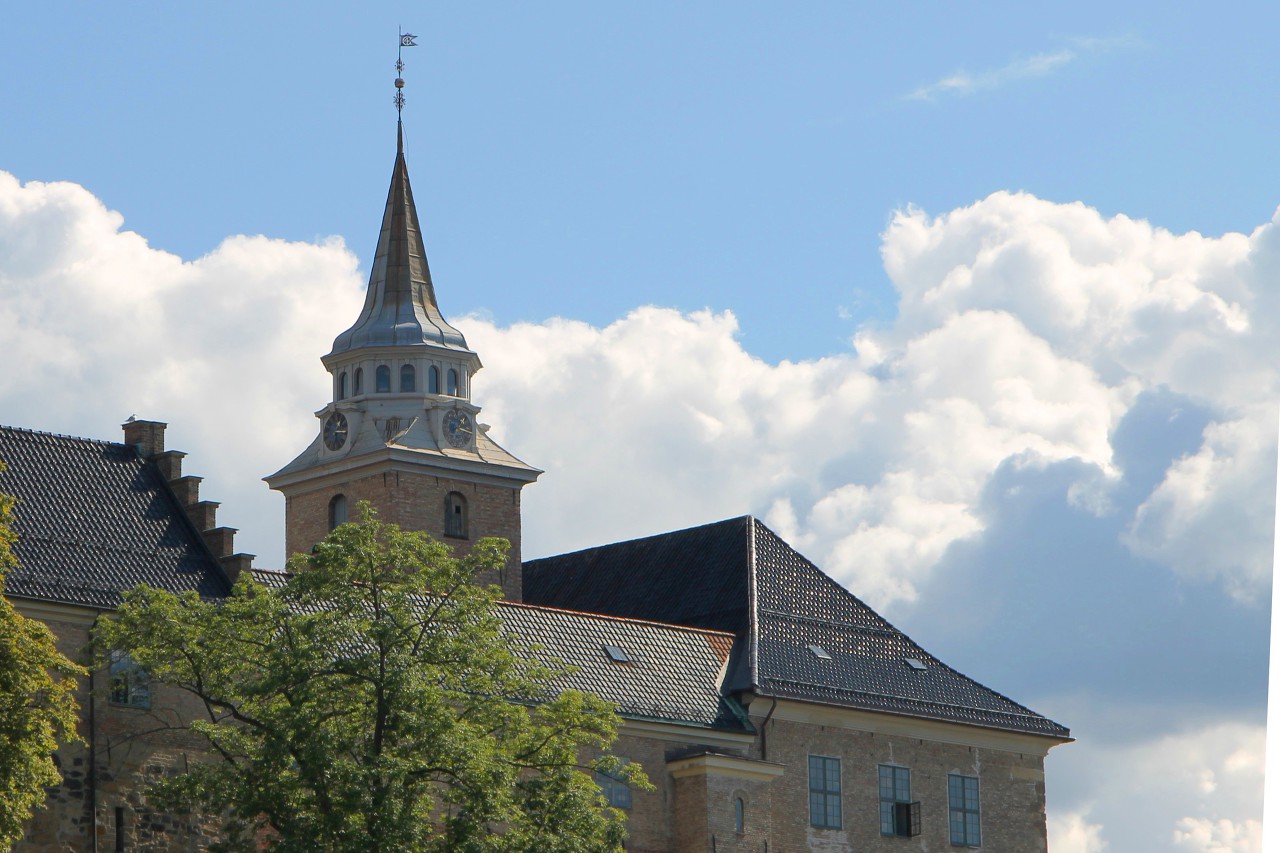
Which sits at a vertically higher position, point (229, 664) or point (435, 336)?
point (435, 336)

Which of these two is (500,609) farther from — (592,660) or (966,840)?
(966,840)

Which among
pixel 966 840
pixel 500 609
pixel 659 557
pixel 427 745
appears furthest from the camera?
pixel 659 557

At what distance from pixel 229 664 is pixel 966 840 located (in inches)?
933

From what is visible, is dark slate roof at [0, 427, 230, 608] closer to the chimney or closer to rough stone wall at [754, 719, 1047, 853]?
the chimney

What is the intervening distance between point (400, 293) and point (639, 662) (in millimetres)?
21285

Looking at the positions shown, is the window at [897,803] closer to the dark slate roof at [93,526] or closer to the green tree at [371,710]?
the green tree at [371,710]

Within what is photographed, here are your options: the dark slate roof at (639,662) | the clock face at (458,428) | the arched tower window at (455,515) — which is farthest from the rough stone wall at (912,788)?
the clock face at (458,428)

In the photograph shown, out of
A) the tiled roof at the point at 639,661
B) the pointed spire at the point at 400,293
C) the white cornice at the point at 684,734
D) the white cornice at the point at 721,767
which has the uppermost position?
the pointed spire at the point at 400,293

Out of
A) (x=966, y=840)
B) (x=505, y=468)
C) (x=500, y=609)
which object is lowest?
(x=966, y=840)

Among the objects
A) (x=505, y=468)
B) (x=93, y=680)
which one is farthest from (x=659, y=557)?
(x=93, y=680)

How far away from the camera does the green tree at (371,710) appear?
1845 inches

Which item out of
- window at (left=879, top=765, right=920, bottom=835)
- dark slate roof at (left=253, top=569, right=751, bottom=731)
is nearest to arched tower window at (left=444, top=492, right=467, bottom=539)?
dark slate roof at (left=253, top=569, right=751, bottom=731)

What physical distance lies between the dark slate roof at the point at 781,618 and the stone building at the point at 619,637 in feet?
0.24

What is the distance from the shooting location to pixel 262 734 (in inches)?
1892
